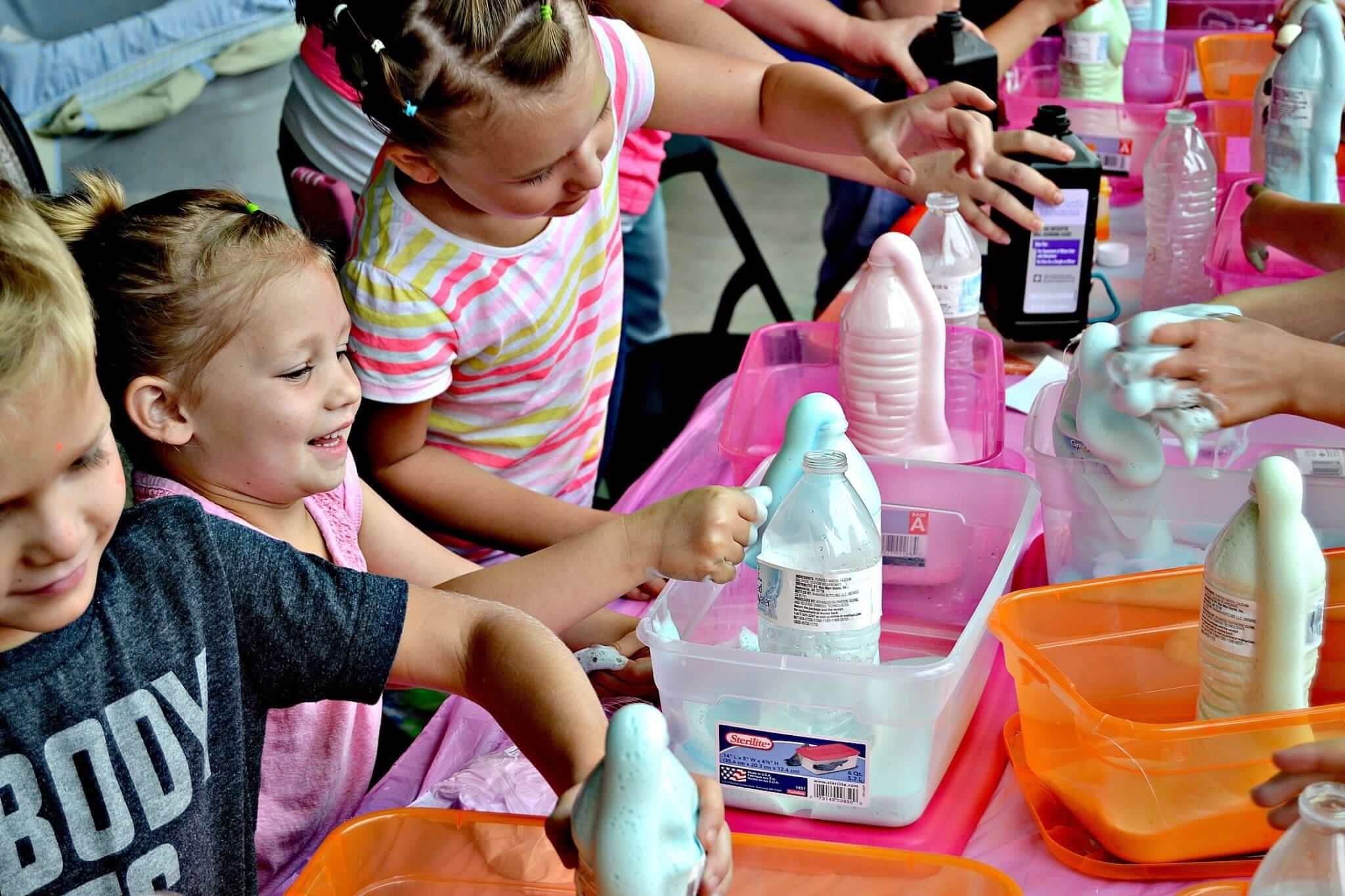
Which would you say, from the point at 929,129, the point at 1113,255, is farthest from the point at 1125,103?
the point at 929,129

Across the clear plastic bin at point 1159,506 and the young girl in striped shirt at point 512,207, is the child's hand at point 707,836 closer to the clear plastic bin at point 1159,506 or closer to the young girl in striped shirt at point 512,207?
the clear plastic bin at point 1159,506

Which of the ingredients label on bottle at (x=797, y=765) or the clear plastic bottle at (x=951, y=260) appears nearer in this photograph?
the ingredients label on bottle at (x=797, y=765)

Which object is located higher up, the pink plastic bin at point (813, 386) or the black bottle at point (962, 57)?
the black bottle at point (962, 57)

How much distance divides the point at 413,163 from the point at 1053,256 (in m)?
0.74

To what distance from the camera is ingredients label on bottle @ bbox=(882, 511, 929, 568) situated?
114cm

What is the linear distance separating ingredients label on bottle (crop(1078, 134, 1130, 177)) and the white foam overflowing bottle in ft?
4.11

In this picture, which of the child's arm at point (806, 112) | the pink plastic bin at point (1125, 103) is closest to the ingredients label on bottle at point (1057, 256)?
the child's arm at point (806, 112)

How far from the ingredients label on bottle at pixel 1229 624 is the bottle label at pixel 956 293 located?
0.63 m

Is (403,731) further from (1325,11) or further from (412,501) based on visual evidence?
(1325,11)

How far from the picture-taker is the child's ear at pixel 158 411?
3.32 feet

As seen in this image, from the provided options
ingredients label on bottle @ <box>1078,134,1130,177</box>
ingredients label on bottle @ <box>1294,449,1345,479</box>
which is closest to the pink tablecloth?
ingredients label on bottle @ <box>1294,449,1345,479</box>

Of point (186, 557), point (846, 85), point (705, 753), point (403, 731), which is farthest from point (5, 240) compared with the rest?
point (846, 85)

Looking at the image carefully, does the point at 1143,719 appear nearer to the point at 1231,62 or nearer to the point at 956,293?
the point at 956,293

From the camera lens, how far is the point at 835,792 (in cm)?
90
